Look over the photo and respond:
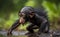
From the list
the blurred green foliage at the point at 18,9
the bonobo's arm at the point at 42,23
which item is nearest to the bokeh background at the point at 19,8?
the blurred green foliage at the point at 18,9

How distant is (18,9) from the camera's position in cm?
1112

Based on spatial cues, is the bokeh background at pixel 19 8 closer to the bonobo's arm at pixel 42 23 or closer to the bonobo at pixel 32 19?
the bonobo at pixel 32 19

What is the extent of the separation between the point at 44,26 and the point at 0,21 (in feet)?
19.3

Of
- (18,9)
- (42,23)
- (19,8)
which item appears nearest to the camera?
(42,23)

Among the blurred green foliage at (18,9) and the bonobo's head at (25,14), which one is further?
the blurred green foliage at (18,9)

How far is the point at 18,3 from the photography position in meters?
11.6

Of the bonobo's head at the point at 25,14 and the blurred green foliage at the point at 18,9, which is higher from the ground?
the blurred green foliage at the point at 18,9

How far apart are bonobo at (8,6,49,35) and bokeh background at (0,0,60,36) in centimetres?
429

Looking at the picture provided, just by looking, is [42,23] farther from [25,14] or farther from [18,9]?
[18,9]

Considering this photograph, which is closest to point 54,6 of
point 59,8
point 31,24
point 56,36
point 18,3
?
point 59,8

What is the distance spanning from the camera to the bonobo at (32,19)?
4.37 meters

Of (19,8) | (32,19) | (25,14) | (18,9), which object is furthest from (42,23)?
(18,9)

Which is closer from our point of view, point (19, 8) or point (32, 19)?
point (32, 19)

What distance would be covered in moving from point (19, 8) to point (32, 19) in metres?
6.20
